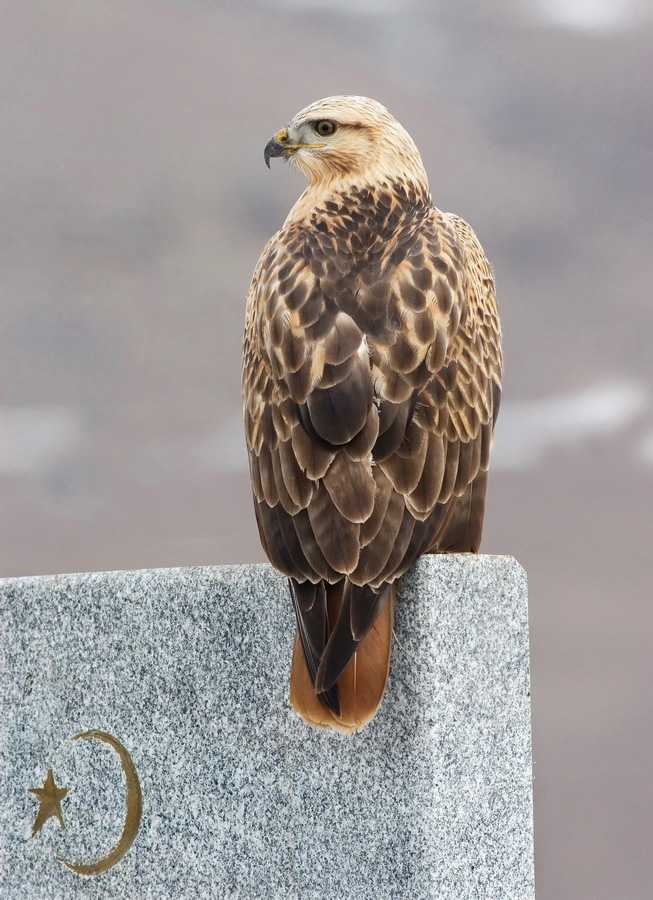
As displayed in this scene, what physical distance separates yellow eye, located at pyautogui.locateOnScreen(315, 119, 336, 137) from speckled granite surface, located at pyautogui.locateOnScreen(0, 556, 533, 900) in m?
1.22

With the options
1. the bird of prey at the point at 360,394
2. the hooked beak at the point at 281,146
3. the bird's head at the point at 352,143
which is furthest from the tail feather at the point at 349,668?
the hooked beak at the point at 281,146

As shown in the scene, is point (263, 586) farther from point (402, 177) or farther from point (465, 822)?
point (402, 177)

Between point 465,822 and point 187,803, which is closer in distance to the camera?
point 465,822

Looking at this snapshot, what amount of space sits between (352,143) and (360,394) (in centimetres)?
78

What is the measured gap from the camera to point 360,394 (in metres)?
2.60

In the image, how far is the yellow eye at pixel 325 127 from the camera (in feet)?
9.74

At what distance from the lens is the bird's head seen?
9.63 ft

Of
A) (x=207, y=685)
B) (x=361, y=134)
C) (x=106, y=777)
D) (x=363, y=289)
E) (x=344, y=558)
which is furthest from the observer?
(x=106, y=777)

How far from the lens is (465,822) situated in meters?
2.78

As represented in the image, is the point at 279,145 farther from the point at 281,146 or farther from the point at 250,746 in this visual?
the point at 250,746

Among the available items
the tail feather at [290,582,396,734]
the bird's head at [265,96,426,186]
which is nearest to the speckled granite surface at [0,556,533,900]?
the tail feather at [290,582,396,734]

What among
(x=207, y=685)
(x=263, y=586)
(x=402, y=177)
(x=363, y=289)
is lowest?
(x=207, y=685)

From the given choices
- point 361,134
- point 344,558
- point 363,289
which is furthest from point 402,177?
point 344,558

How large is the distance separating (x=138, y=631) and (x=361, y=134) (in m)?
1.62
